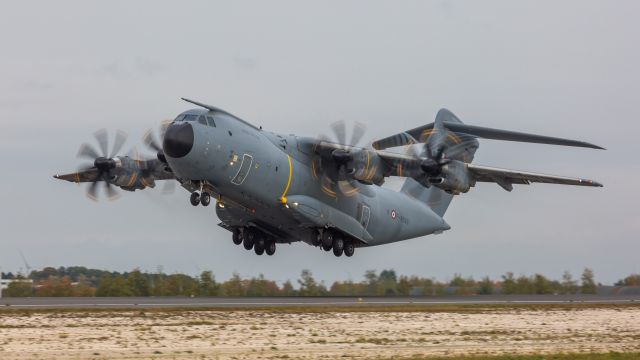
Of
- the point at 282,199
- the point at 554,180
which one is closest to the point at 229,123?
the point at 282,199

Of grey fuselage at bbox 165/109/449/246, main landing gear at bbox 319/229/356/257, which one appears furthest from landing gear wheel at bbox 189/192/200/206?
main landing gear at bbox 319/229/356/257

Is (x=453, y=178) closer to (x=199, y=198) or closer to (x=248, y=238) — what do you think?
(x=248, y=238)

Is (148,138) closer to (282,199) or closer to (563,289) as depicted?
(282,199)

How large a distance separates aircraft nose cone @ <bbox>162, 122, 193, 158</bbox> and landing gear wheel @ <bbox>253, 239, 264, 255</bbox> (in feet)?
27.9

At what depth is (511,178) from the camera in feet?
119

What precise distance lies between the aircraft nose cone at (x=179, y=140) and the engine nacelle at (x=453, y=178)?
9.39 meters

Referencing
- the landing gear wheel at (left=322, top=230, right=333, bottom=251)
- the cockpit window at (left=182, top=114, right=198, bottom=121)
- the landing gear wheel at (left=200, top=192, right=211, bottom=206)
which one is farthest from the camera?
the landing gear wheel at (left=322, top=230, right=333, bottom=251)

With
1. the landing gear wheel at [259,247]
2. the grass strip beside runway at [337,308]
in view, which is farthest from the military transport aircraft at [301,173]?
the grass strip beside runway at [337,308]

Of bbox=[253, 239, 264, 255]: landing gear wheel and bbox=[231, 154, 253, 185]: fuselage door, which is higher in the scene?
bbox=[231, 154, 253, 185]: fuselage door

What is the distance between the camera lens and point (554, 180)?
35.9 m

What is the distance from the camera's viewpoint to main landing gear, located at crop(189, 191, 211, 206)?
104 feet

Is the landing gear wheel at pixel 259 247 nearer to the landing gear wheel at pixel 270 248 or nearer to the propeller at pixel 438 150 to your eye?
the landing gear wheel at pixel 270 248

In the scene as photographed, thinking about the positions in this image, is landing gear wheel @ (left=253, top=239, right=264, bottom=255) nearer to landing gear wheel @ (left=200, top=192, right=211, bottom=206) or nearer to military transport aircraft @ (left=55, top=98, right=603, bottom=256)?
military transport aircraft @ (left=55, top=98, right=603, bottom=256)

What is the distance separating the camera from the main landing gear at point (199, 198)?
104 feet
